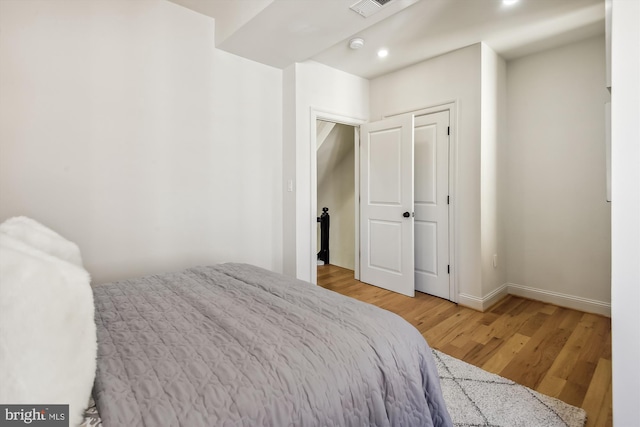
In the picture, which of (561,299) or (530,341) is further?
(561,299)

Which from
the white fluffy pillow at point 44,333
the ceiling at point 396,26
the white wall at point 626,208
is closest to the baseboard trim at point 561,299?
the white wall at point 626,208

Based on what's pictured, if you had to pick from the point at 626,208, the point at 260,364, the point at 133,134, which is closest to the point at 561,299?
the point at 626,208

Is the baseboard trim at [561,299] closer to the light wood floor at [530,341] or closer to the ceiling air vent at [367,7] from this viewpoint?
the light wood floor at [530,341]

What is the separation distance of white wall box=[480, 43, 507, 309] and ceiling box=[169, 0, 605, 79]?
281mm

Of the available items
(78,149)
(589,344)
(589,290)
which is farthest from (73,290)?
(589,290)

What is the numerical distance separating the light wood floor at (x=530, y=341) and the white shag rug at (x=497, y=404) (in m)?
0.09

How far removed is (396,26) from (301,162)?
143 cm

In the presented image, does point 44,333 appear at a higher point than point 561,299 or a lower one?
higher

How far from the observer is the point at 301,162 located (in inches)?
119

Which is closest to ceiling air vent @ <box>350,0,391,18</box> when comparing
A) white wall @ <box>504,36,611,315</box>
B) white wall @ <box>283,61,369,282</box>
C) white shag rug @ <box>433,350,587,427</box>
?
white wall @ <box>283,61,369,282</box>

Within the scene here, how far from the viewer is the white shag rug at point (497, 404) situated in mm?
1453

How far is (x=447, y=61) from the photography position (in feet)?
10.0

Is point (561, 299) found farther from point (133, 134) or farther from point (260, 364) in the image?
point (133, 134)

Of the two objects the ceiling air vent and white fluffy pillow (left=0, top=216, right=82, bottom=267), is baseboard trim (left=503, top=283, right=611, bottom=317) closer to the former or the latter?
the ceiling air vent
